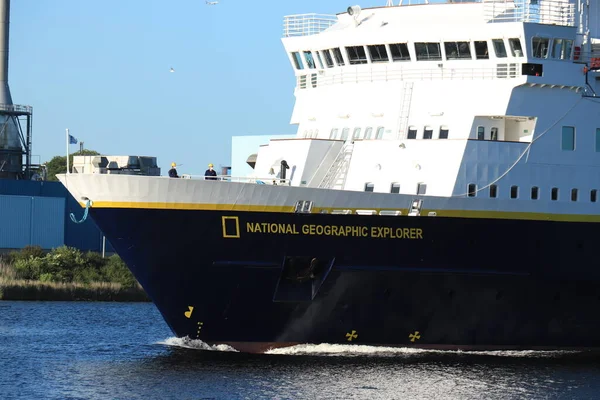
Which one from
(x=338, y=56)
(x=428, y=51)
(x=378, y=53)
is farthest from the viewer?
(x=338, y=56)

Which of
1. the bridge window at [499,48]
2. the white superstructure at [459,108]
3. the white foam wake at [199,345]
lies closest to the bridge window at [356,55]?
the white superstructure at [459,108]

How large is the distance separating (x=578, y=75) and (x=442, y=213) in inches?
226

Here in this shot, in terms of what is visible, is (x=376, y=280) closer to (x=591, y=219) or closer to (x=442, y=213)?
(x=442, y=213)

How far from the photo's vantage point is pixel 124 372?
29297 mm

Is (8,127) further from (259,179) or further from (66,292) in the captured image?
(259,179)

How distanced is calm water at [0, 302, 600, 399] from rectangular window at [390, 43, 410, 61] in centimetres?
767

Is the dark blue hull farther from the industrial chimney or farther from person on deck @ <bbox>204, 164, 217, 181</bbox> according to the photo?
the industrial chimney

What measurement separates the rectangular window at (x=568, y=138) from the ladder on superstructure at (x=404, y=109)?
4.11 meters

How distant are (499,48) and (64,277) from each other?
103ft

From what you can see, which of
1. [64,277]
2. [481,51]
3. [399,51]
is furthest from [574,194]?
[64,277]

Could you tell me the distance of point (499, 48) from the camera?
3203 cm

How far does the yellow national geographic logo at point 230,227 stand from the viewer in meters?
29.3

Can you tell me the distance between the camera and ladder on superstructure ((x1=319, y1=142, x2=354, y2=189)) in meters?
31.7

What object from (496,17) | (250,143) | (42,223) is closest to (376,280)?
(496,17)
